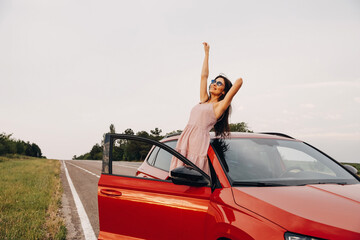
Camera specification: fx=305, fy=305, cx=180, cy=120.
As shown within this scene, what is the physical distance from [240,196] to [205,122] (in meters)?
1.12

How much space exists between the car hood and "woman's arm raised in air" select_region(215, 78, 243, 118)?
1.02 metres

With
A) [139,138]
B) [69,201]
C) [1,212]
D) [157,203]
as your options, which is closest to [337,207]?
[157,203]

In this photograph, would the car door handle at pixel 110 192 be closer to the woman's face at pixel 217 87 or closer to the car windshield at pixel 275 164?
the car windshield at pixel 275 164

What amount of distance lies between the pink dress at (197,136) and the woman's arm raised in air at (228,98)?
63 millimetres

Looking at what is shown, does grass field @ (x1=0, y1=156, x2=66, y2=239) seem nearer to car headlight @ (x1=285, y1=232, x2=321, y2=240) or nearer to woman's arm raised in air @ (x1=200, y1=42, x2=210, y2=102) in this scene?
woman's arm raised in air @ (x1=200, y1=42, x2=210, y2=102)

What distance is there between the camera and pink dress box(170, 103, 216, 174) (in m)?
2.84

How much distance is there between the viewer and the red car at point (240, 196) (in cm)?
184

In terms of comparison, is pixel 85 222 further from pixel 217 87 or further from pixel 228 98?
pixel 228 98

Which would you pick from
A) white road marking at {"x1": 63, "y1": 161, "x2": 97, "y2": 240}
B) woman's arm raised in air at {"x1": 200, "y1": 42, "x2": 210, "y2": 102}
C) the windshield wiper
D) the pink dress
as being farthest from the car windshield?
white road marking at {"x1": 63, "y1": 161, "x2": 97, "y2": 240}

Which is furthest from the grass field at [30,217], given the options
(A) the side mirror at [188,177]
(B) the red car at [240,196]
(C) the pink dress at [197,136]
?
(A) the side mirror at [188,177]

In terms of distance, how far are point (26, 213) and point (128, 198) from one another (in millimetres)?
4674

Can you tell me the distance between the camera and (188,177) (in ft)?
7.55

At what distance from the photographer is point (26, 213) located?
6398 mm

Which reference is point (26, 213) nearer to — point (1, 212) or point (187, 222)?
point (1, 212)
